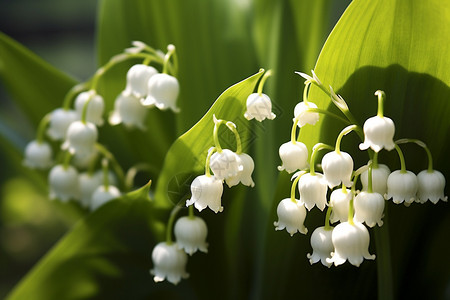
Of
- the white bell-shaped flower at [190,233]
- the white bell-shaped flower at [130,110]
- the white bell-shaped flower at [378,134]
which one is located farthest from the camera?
the white bell-shaped flower at [130,110]

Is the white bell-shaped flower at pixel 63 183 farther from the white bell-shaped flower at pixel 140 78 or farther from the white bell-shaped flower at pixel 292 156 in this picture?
the white bell-shaped flower at pixel 292 156

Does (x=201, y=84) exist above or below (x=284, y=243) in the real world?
above

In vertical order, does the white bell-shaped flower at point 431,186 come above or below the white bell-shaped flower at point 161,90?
below

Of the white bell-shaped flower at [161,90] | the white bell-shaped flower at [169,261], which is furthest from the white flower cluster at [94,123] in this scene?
the white bell-shaped flower at [169,261]

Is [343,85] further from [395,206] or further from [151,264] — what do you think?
[151,264]

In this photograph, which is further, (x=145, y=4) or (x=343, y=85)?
(x=145, y=4)

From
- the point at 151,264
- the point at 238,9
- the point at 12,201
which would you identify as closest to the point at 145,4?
the point at 238,9

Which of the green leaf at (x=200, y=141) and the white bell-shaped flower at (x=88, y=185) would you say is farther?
the white bell-shaped flower at (x=88, y=185)

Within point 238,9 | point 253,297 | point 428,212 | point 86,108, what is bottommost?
point 253,297
